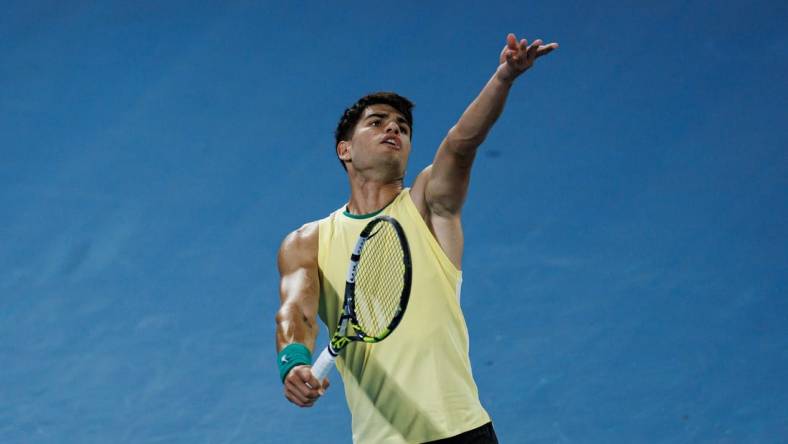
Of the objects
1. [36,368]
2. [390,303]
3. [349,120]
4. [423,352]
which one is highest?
[36,368]

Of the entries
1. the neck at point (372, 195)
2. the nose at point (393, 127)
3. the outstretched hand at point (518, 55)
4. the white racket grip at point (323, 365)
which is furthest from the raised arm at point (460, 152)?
the white racket grip at point (323, 365)

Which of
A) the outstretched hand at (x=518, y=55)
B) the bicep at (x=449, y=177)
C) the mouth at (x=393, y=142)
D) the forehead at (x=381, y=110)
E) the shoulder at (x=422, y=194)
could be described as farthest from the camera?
the forehead at (x=381, y=110)

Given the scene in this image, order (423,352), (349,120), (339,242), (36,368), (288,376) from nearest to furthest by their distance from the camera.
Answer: (288,376)
(423,352)
(339,242)
(349,120)
(36,368)

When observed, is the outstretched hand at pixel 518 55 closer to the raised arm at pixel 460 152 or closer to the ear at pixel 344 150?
the raised arm at pixel 460 152

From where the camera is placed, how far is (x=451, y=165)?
124 inches

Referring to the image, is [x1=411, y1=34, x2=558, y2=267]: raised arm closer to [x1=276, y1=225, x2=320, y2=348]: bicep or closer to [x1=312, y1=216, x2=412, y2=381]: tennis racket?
[x1=312, y1=216, x2=412, y2=381]: tennis racket

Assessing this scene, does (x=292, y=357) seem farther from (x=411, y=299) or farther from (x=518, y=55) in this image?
(x=518, y=55)

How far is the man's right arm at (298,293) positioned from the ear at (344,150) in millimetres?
322

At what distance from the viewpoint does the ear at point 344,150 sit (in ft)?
12.2

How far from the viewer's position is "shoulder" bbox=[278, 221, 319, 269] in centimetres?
342

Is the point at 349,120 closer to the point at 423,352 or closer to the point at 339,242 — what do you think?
the point at 339,242

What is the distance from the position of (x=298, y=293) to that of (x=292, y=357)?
0.35m

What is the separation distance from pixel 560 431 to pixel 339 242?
8.54 feet

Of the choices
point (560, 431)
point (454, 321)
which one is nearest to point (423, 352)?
point (454, 321)
